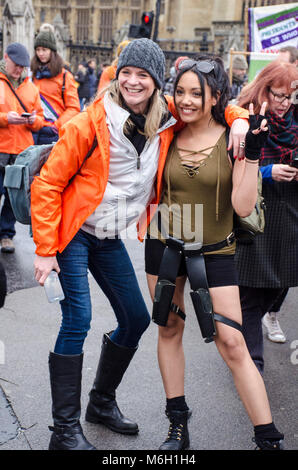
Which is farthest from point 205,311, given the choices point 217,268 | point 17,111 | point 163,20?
point 163,20

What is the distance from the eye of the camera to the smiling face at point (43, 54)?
6.48 metres

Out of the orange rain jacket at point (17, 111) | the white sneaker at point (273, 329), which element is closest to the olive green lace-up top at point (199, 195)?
the white sneaker at point (273, 329)

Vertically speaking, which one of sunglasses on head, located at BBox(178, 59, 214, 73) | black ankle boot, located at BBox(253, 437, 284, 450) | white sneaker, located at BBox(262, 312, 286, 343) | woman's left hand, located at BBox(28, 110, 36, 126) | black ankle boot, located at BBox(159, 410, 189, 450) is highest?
sunglasses on head, located at BBox(178, 59, 214, 73)

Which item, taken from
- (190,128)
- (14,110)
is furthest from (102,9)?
(190,128)

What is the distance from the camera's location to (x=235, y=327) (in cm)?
288

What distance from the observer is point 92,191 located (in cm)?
285

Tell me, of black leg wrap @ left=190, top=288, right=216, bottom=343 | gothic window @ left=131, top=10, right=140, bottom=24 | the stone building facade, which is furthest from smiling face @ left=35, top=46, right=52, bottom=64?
gothic window @ left=131, top=10, right=140, bottom=24

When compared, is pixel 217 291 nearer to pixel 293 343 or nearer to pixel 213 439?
pixel 213 439

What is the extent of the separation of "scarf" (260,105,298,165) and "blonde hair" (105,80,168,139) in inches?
37.8

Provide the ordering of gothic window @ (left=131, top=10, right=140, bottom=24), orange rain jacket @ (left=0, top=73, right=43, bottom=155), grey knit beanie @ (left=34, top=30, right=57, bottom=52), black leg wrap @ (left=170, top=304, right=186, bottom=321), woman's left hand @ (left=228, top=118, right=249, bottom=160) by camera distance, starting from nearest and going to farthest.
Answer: woman's left hand @ (left=228, top=118, right=249, bottom=160) < black leg wrap @ (left=170, top=304, right=186, bottom=321) < orange rain jacket @ (left=0, top=73, right=43, bottom=155) < grey knit beanie @ (left=34, top=30, right=57, bottom=52) < gothic window @ (left=131, top=10, right=140, bottom=24)

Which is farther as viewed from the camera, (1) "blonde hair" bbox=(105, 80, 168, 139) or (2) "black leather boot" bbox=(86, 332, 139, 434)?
(2) "black leather boot" bbox=(86, 332, 139, 434)

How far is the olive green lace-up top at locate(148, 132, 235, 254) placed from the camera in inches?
113

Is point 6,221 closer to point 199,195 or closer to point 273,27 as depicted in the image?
point 199,195

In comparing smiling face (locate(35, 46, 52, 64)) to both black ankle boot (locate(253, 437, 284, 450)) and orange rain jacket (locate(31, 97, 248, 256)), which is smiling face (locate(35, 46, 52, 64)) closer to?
orange rain jacket (locate(31, 97, 248, 256))
